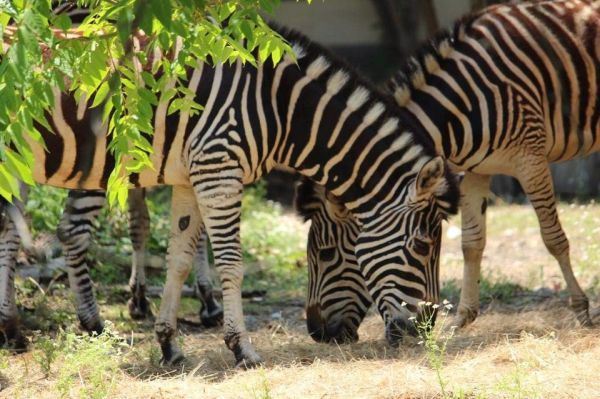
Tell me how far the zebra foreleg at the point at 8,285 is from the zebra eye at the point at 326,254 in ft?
7.85

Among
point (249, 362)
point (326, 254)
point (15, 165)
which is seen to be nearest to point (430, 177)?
point (326, 254)

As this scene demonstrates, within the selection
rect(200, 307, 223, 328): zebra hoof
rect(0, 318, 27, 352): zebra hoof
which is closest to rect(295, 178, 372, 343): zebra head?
rect(200, 307, 223, 328): zebra hoof

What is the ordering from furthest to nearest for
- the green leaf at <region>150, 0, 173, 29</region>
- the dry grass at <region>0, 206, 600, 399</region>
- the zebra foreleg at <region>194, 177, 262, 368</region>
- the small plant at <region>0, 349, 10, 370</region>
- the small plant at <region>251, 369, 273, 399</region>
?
the zebra foreleg at <region>194, 177, 262, 368</region>
the small plant at <region>0, 349, 10, 370</region>
the dry grass at <region>0, 206, 600, 399</region>
the small plant at <region>251, 369, 273, 399</region>
the green leaf at <region>150, 0, 173, 29</region>

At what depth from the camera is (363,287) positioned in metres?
7.82

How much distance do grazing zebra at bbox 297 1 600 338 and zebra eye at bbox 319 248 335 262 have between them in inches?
0.7

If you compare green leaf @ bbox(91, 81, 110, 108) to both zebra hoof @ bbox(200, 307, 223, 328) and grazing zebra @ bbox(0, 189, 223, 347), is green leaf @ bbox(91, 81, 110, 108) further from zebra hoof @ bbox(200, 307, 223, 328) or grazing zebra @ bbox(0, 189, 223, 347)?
zebra hoof @ bbox(200, 307, 223, 328)

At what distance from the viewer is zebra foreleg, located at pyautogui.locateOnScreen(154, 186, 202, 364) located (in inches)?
277

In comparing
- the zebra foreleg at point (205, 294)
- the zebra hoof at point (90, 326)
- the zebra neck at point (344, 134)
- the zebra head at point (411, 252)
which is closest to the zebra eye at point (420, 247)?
the zebra head at point (411, 252)

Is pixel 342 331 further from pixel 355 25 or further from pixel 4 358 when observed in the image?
pixel 355 25

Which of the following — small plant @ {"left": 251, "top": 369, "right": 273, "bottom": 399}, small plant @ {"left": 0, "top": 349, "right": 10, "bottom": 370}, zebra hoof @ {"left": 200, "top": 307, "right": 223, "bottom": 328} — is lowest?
small plant @ {"left": 0, "top": 349, "right": 10, "bottom": 370}

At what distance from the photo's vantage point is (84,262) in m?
8.41

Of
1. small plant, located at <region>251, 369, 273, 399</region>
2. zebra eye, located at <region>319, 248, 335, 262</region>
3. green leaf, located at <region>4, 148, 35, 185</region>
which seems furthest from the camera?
zebra eye, located at <region>319, 248, 335, 262</region>

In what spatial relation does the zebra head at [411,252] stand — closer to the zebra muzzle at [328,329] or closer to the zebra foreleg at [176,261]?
the zebra muzzle at [328,329]

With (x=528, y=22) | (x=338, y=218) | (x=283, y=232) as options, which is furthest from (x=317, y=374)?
(x=283, y=232)
